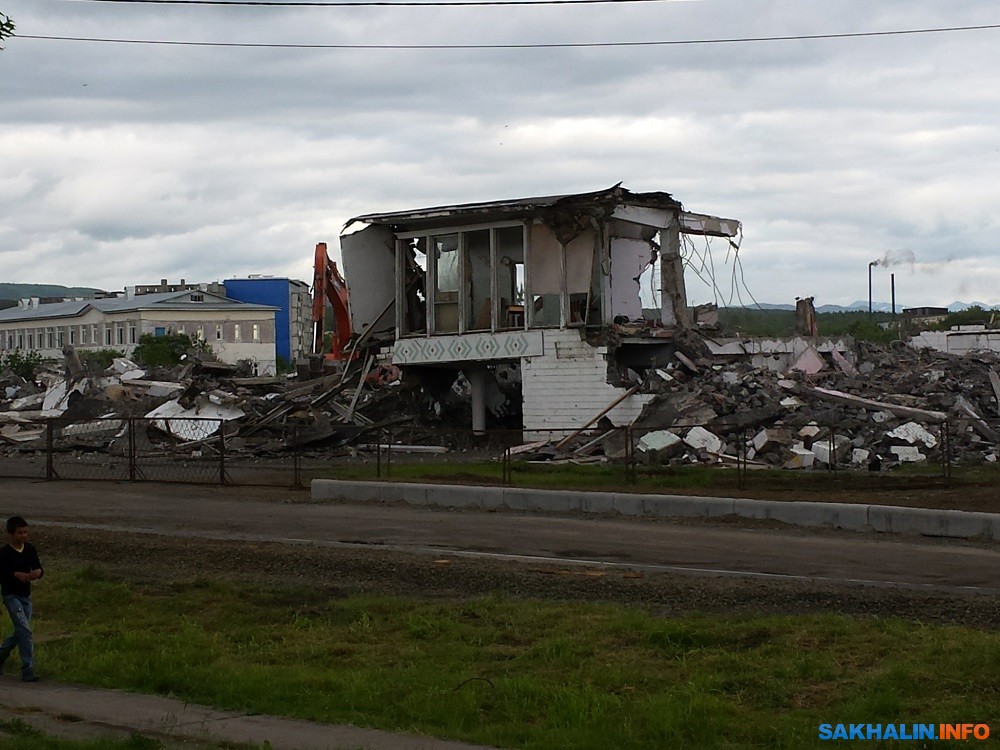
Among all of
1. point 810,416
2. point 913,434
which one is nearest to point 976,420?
point 913,434

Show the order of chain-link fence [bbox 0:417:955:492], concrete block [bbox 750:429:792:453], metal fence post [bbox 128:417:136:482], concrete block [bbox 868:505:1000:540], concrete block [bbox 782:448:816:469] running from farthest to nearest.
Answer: concrete block [bbox 750:429:792:453]
metal fence post [bbox 128:417:136:482]
concrete block [bbox 782:448:816:469]
chain-link fence [bbox 0:417:955:492]
concrete block [bbox 868:505:1000:540]

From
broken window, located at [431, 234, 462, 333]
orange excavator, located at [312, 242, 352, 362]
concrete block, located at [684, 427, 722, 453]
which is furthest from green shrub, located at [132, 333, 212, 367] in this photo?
concrete block, located at [684, 427, 722, 453]

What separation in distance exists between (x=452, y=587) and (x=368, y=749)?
5996mm

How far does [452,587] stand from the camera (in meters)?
13.9

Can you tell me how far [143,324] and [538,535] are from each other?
10400 centimetres

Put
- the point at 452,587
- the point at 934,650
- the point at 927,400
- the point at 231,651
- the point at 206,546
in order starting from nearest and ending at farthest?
1. the point at 934,650
2. the point at 231,651
3. the point at 452,587
4. the point at 206,546
5. the point at 927,400

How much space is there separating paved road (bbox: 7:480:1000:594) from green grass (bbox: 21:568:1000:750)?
3.67m

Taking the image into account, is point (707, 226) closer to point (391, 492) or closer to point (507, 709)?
point (391, 492)

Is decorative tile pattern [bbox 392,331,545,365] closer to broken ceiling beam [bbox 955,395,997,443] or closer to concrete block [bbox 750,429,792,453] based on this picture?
concrete block [bbox 750,429,792,453]

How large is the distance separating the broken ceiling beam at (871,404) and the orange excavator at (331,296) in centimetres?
1656

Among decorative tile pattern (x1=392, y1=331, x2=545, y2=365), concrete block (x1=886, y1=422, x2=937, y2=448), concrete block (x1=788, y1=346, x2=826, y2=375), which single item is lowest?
concrete block (x1=886, y1=422, x2=937, y2=448)

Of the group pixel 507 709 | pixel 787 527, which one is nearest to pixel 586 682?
pixel 507 709

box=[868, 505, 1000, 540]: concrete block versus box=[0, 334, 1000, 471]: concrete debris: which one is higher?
box=[0, 334, 1000, 471]: concrete debris

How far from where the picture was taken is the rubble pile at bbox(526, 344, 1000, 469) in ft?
90.9
